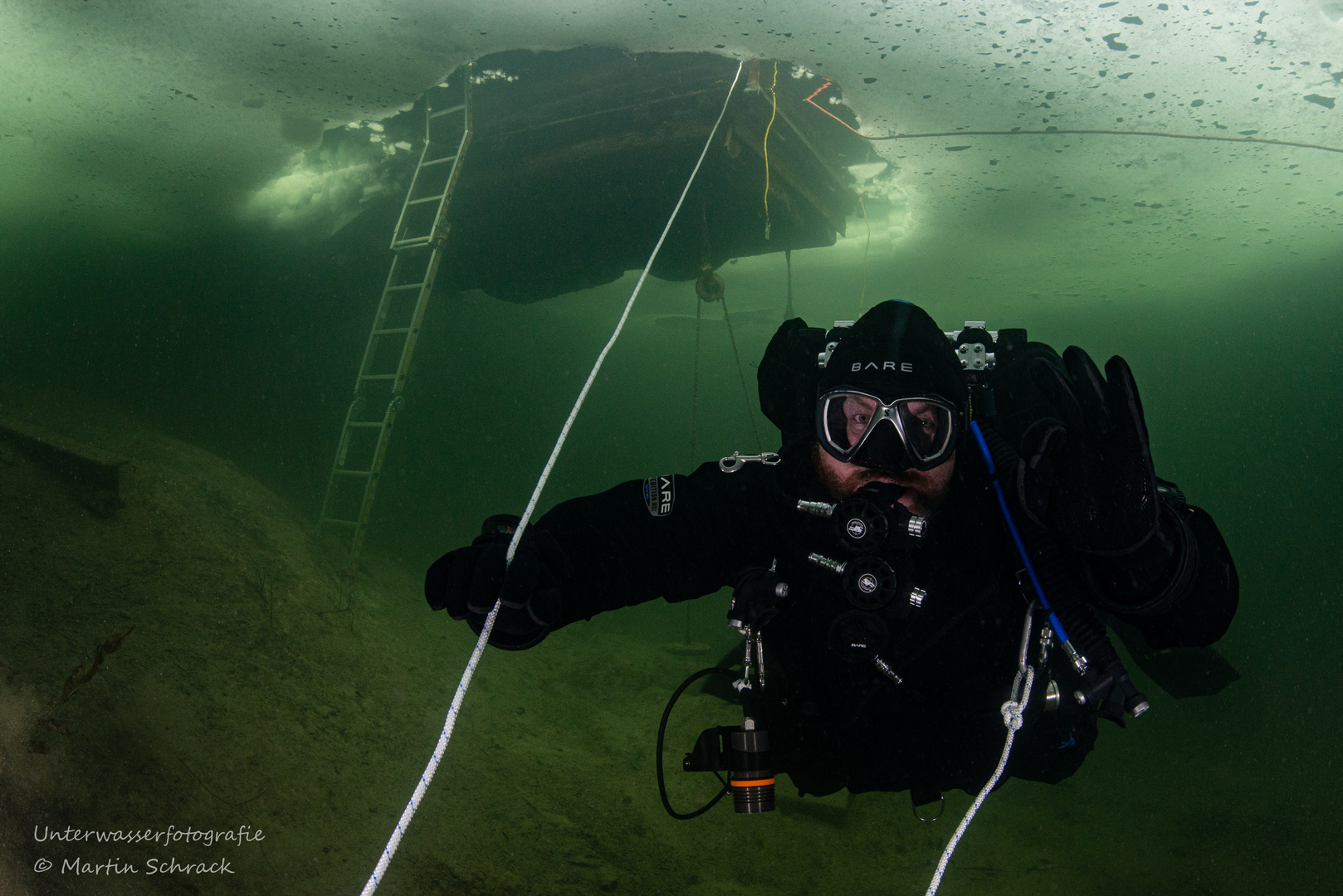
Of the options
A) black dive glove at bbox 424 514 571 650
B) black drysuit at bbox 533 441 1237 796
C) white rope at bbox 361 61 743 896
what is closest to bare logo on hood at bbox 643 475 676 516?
black drysuit at bbox 533 441 1237 796

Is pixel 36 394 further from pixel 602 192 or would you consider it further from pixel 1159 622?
pixel 1159 622

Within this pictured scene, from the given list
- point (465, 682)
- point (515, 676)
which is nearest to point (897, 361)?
point (465, 682)

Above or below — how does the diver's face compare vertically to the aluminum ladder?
below

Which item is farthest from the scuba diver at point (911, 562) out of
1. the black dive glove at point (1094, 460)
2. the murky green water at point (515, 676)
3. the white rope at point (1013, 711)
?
the murky green water at point (515, 676)

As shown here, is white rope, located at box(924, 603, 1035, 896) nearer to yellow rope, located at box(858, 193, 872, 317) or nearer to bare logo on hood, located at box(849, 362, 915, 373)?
bare logo on hood, located at box(849, 362, 915, 373)

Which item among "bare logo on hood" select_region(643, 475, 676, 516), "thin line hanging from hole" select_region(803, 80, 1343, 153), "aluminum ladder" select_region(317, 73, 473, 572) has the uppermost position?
"thin line hanging from hole" select_region(803, 80, 1343, 153)

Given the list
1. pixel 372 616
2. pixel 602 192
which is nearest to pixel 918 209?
pixel 602 192

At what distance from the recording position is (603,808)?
5.47 meters

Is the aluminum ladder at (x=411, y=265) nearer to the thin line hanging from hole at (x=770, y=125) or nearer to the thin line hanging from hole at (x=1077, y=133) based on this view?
the thin line hanging from hole at (x=770, y=125)

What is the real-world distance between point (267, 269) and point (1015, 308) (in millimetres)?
25820

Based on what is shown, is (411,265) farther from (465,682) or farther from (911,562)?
(465,682)

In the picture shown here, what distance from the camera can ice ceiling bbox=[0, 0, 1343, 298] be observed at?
5926 mm

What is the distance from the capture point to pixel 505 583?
2.01 m

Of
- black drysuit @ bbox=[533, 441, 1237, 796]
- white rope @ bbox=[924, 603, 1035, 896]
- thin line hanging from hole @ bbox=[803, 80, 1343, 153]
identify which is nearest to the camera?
white rope @ bbox=[924, 603, 1035, 896]
